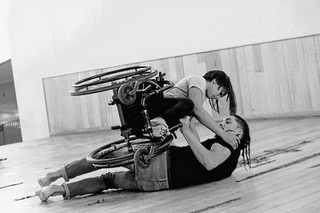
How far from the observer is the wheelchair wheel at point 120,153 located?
11.5ft

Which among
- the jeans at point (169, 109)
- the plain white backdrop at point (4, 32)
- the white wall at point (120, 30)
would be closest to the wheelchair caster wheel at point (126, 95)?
the jeans at point (169, 109)

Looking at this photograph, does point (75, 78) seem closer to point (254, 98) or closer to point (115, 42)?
point (115, 42)

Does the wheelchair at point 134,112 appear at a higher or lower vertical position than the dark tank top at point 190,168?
higher

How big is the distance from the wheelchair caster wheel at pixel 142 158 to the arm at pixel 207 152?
0.25m

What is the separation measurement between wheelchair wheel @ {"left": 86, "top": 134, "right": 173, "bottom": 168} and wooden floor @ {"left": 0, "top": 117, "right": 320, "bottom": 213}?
197mm

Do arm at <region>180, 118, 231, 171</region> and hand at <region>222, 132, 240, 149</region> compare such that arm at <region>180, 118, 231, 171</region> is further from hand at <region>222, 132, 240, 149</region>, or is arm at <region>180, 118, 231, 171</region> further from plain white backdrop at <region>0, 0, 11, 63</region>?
plain white backdrop at <region>0, 0, 11, 63</region>

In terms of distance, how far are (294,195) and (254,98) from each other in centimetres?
410

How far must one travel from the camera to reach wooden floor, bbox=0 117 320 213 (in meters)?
3.06

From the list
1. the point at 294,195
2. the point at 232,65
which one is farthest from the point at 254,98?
the point at 294,195

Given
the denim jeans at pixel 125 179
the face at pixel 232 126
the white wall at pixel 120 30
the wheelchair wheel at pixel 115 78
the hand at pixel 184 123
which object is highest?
the white wall at pixel 120 30

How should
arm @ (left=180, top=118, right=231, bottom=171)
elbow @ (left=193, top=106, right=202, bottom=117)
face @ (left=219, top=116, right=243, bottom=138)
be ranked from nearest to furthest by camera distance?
arm @ (left=180, top=118, right=231, bottom=171)
face @ (left=219, top=116, right=243, bottom=138)
elbow @ (left=193, top=106, right=202, bottom=117)

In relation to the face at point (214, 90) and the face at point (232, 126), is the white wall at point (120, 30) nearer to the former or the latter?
the face at point (214, 90)

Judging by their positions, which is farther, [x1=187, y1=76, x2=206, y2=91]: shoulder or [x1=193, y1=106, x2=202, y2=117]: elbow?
[x1=187, y1=76, x2=206, y2=91]: shoulder

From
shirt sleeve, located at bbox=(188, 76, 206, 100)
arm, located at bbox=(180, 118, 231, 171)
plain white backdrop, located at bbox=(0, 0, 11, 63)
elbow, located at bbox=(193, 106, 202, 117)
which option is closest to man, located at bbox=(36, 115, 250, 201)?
arm, located at bbox=(180, 118, 231, 171)
